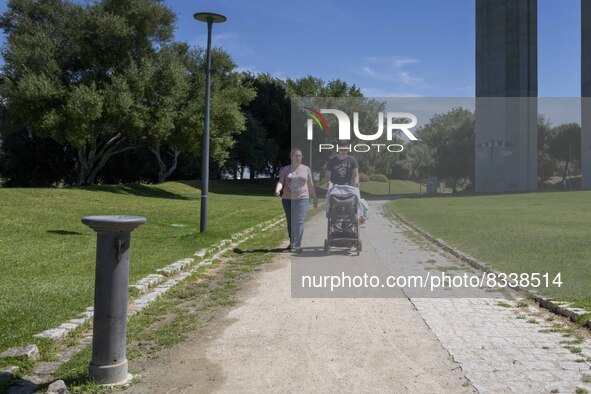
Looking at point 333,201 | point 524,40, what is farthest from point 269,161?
point 333,201

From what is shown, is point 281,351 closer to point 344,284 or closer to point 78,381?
point 78,381

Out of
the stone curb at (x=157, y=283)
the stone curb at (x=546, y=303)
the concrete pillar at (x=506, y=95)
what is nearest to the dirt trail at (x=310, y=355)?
the stone curb at (x=157, y=283)

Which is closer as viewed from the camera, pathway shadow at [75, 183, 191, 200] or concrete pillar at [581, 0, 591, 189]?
pathway shadow at [75, 183, 191, 200]

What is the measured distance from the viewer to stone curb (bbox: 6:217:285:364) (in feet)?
16.5

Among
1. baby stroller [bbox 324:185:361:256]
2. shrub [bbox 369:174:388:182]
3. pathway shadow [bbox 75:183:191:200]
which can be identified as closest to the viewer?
baby stroller [bbox 324:185:361:256]

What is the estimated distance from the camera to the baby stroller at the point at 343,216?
32.9 feet

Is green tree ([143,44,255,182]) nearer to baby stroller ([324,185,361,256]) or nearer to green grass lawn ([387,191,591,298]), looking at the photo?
green grass lawn ([387,191,591,298])

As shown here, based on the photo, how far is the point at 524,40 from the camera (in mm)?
48406

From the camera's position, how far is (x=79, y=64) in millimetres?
31641

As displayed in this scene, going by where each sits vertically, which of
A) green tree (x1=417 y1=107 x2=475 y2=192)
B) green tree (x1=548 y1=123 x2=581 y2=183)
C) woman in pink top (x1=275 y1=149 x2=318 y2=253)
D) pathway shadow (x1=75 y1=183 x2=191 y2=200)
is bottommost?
woman in pink top (x1=275 y1=149 x2=318 y2=253)

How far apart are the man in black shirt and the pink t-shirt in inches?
16.6

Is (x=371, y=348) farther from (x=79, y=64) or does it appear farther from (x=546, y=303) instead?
(x=79, y=64)

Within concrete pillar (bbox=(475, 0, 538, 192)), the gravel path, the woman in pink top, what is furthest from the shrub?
concrete pillar (bbox=(475, 0, 538, 192))

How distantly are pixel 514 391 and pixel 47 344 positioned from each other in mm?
3629
